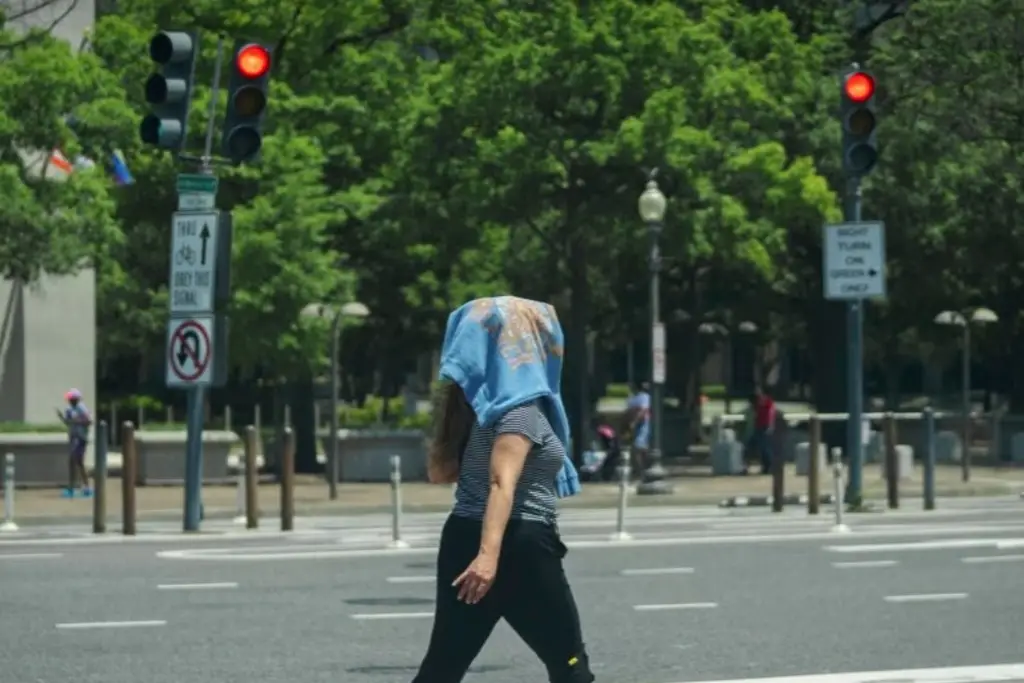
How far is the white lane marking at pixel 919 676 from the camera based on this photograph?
11.2 meters

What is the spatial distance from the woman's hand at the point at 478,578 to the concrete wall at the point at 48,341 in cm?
3293

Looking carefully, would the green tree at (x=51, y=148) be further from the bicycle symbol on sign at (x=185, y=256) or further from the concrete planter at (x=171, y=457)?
the bicycle symbol on sign at (x=185, y=256)

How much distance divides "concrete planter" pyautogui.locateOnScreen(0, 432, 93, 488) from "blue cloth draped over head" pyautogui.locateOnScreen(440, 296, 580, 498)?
94.0 ft

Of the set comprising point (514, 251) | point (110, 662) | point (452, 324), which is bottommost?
point (110, 662)

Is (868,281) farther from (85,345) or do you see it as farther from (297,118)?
(85,345)

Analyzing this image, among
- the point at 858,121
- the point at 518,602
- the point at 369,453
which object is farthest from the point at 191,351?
the point at 518,602

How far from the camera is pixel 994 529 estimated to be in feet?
73.3

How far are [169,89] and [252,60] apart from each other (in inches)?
29.3

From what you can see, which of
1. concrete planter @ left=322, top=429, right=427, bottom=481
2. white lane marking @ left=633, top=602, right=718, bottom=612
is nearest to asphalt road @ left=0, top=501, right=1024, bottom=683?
white lane marking @ left=633, top=602, right=718, bottom=612

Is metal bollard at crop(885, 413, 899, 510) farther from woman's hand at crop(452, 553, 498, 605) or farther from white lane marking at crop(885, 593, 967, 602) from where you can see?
woman's hand at crop(452, 553, 498, 605)

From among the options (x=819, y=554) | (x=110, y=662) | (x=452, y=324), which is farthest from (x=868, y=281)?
(x=452, y=324)

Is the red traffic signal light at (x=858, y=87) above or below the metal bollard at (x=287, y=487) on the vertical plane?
above

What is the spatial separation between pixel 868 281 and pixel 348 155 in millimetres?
15608

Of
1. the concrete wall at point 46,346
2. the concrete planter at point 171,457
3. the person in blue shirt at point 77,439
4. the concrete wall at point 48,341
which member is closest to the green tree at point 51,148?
the person in blue shirt at point 77,439
